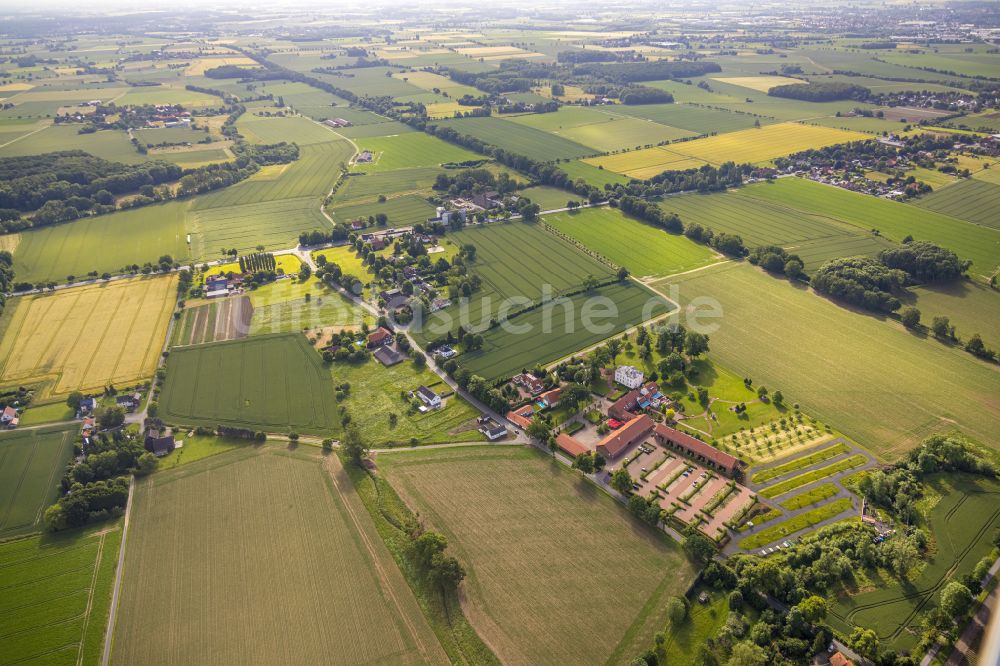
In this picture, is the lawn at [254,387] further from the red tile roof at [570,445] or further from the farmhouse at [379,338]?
the red tile roof at [570,445]

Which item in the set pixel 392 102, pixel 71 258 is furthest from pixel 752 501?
pixel 392 102

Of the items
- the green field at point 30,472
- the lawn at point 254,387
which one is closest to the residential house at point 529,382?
the lawn at point 254,387

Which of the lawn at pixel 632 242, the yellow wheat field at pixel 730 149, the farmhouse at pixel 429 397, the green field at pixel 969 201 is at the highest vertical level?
the yellow wheat field at pixel 730 149

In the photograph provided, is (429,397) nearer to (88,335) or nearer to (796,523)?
(796,523)

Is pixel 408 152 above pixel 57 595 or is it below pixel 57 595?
above

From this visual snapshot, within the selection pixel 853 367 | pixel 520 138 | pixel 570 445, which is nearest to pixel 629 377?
pixel 570 445

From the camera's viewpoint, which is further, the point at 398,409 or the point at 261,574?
the point at 398,409

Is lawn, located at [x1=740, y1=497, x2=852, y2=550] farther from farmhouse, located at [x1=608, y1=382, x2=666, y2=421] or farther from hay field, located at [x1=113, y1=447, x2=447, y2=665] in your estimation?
hay field, located at [x1=113, y1=447, x2=447, y2=665]
